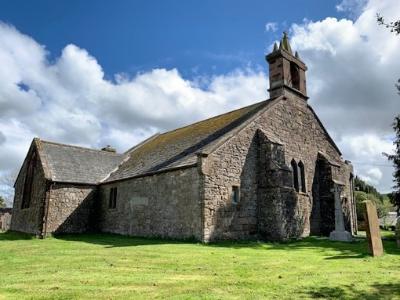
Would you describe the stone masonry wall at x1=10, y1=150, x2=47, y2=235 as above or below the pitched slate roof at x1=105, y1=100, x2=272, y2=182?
below

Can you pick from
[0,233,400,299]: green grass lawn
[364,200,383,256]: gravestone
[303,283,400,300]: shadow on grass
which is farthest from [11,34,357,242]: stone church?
[303,283,400,300]: shadow on grass

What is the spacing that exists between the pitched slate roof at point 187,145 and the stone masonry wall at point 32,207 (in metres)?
4.61

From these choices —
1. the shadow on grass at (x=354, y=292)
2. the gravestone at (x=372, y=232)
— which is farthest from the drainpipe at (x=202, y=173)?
the shadow on grass at (x=354, y=292)

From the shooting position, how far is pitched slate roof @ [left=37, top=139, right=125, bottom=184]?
23.7 m

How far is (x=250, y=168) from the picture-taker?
18.3 metres

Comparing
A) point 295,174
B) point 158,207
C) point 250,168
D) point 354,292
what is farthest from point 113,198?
point 354,292

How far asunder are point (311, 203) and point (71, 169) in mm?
16928

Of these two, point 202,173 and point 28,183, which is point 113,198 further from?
point 202,173

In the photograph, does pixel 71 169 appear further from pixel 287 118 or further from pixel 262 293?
pixel 262 293

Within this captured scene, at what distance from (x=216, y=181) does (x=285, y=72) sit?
34.5ft

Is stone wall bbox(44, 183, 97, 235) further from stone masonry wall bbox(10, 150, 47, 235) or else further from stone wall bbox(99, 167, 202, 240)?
stone wall bbox(99, 167, 202, 240)

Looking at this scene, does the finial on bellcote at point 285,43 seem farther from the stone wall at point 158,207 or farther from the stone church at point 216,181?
the stone wall at point 158,207

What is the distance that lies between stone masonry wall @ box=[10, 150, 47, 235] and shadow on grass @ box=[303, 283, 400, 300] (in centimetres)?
1962

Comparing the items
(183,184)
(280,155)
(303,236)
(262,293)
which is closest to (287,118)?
(280,155)
